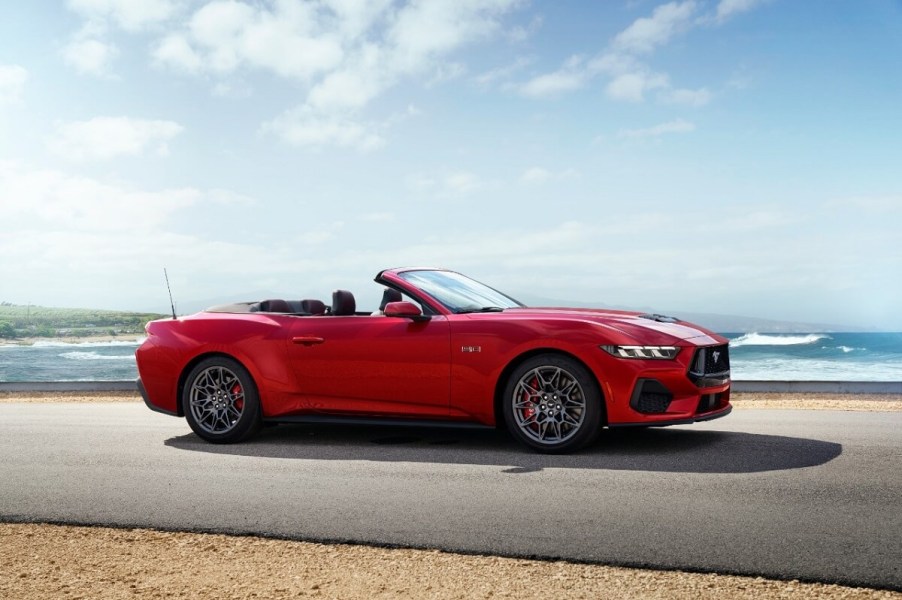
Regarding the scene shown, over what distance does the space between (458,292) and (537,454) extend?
5.59 ft

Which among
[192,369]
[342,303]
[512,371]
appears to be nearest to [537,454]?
[512,371]

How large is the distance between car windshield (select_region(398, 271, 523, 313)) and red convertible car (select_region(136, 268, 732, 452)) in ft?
0.06

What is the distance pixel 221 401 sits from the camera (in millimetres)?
8672

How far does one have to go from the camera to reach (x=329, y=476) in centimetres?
695

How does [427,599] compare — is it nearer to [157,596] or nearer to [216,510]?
[157,596]

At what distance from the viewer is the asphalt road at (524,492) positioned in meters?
4.86

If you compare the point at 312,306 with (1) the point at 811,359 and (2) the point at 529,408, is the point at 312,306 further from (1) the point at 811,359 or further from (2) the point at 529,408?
(1) the point at 811,359

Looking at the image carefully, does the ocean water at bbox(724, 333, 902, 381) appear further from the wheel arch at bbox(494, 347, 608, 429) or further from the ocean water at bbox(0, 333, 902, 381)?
the wheel arch at bbox(494, 347, 608, 429)

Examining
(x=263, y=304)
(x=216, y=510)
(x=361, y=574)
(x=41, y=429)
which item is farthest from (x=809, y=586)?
(x=41, y=429)

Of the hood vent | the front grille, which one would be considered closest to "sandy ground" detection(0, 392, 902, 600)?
the front grille

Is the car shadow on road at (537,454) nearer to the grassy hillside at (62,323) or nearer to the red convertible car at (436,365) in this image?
the red convertible car at (436,365)

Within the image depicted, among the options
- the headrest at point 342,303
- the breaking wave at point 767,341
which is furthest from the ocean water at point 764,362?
the headrest at point 342,303

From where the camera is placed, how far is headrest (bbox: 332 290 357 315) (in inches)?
332

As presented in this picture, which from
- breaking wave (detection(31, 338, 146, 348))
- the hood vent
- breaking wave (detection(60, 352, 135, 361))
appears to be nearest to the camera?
the hood vent
